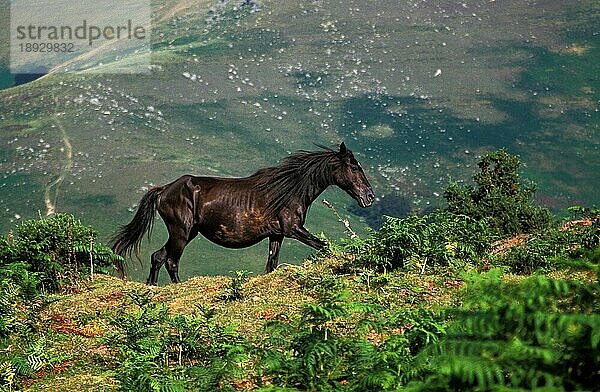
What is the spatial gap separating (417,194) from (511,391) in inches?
1456

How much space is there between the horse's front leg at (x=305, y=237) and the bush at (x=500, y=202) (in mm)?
3329

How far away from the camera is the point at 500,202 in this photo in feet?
52.6

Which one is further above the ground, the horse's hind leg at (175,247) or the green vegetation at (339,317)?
the green vegetation at (339,317)

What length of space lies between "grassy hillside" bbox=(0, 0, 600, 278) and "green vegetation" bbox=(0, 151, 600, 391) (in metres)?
15.5

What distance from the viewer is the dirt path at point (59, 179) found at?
35062 millimetres

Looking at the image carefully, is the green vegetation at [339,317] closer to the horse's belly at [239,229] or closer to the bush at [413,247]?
the bush at [413,247]

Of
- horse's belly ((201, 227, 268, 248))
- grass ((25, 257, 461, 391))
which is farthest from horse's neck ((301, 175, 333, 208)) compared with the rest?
grass ((25, 257, 461, 391))

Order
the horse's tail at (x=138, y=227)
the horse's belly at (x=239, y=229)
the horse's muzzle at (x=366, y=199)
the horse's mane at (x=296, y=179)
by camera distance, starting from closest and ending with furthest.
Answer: the horse's mane at (x=296, y=179), the horse's muzzle at (x=366, y=199), the horse's belly at (x=239, y=229), the horse's tail at (x=138, y=227)

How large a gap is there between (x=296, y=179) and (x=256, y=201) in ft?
2.44

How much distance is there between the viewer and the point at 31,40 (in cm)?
7081

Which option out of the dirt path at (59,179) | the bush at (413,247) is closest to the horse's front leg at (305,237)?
the bush at (413,247)

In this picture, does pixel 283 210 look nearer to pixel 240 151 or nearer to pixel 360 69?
pixel 240 151

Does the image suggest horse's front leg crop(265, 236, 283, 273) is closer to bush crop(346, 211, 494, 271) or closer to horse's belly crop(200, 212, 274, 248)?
horse's belly crop(200, 212, 274, 248)

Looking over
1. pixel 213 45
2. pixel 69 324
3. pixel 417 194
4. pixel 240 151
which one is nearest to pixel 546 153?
pixel 417 194
